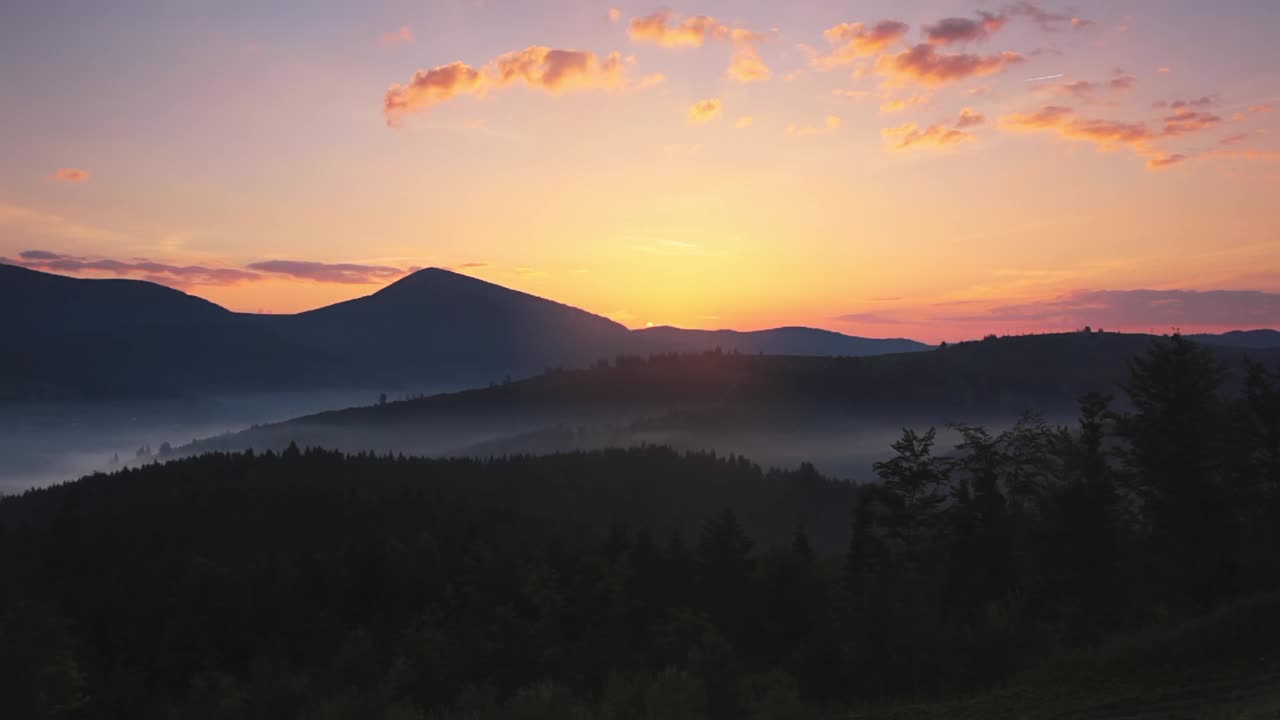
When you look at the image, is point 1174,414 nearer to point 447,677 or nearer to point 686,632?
point 686,632

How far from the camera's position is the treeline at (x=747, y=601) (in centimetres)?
3744

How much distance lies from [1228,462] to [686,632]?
32576mm

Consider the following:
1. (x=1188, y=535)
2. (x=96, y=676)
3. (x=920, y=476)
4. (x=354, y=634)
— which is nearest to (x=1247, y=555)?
(x=1188, y=535)

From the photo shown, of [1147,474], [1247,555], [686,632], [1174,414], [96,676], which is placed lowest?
[96,676]

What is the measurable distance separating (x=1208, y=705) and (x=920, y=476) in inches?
1644

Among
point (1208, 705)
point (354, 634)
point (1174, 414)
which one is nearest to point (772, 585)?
point (1174, 414)

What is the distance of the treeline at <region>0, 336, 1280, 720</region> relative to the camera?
123ft

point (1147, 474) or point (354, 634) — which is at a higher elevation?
point (1147, 474)

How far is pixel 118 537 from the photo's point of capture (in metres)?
123

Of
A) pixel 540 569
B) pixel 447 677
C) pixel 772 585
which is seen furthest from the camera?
pixel 540 569

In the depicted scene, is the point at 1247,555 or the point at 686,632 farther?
the point at 686,632

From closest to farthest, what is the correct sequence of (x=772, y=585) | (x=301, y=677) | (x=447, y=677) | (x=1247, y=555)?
1. (x=301, y=677)
2. (x=1247, y=555)
3. (x=447, y=677)
4. (x=772, y=585)

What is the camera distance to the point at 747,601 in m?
65.4

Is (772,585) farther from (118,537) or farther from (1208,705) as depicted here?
(118,537)
